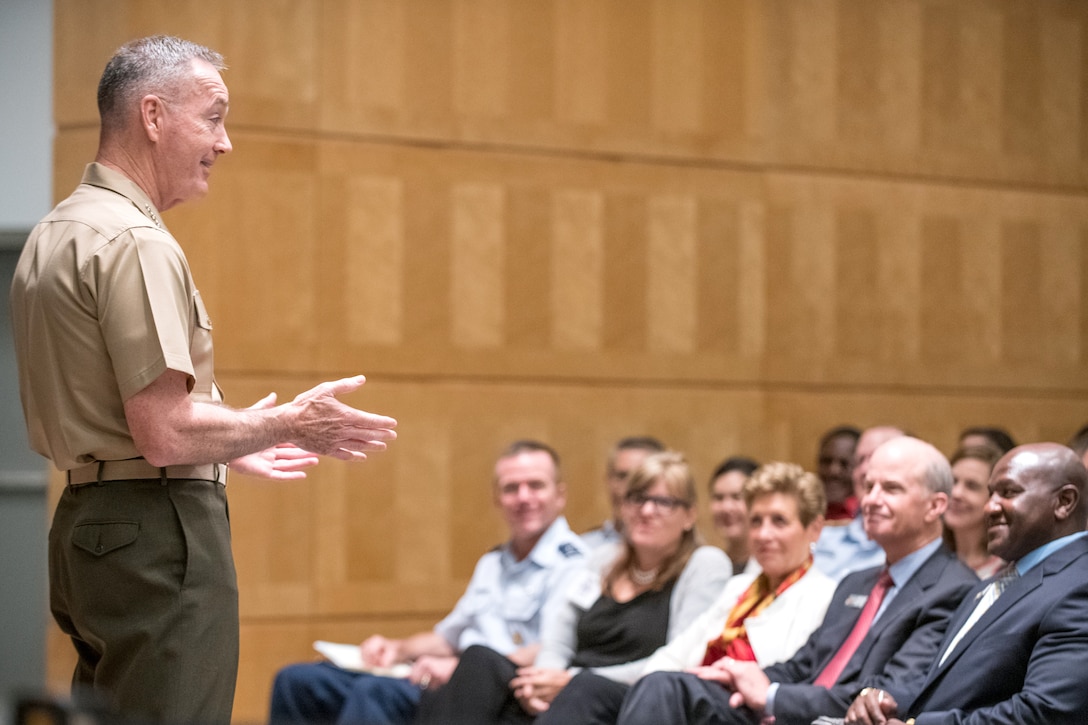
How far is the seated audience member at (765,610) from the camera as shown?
3723 millimetres

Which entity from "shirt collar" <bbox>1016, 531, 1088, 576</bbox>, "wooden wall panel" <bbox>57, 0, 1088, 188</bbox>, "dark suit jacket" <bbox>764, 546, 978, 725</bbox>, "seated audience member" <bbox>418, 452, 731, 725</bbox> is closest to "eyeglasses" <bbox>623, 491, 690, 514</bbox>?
"seated audience member" <bbox>418, 452, 731, 725</bbox>

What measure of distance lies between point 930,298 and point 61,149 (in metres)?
4.08

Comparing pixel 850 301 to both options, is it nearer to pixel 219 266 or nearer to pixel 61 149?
pixel 219 266

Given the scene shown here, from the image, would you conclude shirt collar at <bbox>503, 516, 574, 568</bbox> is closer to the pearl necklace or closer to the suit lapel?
the pearl necklace

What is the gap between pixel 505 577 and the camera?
475 cm

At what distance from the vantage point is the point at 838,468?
5570mm

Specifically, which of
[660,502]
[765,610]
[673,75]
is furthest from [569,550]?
[673,75]

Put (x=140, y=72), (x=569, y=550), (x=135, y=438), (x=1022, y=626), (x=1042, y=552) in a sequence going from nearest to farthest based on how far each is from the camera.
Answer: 1. (x=135, y=438)
2. (x=140, y=72)
3. (x=1022, y=626)
4. (x=1042, y=552)
5. (x=569, y=550)

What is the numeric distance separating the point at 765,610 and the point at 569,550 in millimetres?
1031

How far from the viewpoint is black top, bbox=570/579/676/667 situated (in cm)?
405

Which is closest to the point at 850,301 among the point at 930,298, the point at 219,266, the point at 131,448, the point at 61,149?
the point at 930,298

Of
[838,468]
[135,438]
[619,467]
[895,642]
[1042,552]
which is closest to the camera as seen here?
[135,438]

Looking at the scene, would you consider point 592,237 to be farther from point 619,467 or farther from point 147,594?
point 147,594

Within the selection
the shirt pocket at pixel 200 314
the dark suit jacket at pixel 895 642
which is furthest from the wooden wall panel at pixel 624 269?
the shirt pocket at pixel 200 314
